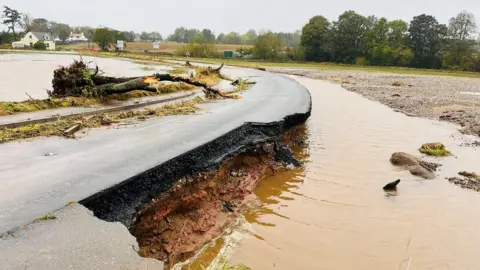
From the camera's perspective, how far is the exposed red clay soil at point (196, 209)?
5.20 m

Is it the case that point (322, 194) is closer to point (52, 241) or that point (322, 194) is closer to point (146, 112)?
point (52, 241)

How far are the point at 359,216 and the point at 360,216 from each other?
20mm

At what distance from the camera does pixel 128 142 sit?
26.8 feet

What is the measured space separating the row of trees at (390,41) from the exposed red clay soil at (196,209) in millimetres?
→ 63677

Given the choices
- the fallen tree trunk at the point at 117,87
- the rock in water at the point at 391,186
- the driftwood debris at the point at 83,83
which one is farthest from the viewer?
the fallen tree trunk at the point at 117,87

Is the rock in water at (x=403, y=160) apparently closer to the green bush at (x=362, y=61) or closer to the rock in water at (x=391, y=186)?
the rock in water at (x=391, y=186)

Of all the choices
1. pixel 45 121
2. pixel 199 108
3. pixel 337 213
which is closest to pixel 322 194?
pixel 337 213

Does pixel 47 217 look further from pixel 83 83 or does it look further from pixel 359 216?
pixel 83 83

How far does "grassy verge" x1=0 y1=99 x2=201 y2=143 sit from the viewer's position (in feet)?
29.4

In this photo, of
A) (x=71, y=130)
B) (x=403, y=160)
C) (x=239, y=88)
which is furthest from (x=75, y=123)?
(x=239, y=88)

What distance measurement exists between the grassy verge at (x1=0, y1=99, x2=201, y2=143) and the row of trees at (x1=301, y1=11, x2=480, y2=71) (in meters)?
60.9

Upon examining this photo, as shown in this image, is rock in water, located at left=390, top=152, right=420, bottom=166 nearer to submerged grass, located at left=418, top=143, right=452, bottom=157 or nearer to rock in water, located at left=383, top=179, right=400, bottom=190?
submerged grass, located at left=418, top=143, right=452, bottom=157

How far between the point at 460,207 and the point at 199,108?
897cm

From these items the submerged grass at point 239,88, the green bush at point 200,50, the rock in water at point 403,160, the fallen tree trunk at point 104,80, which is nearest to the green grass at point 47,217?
the rock in water at point 403,160
